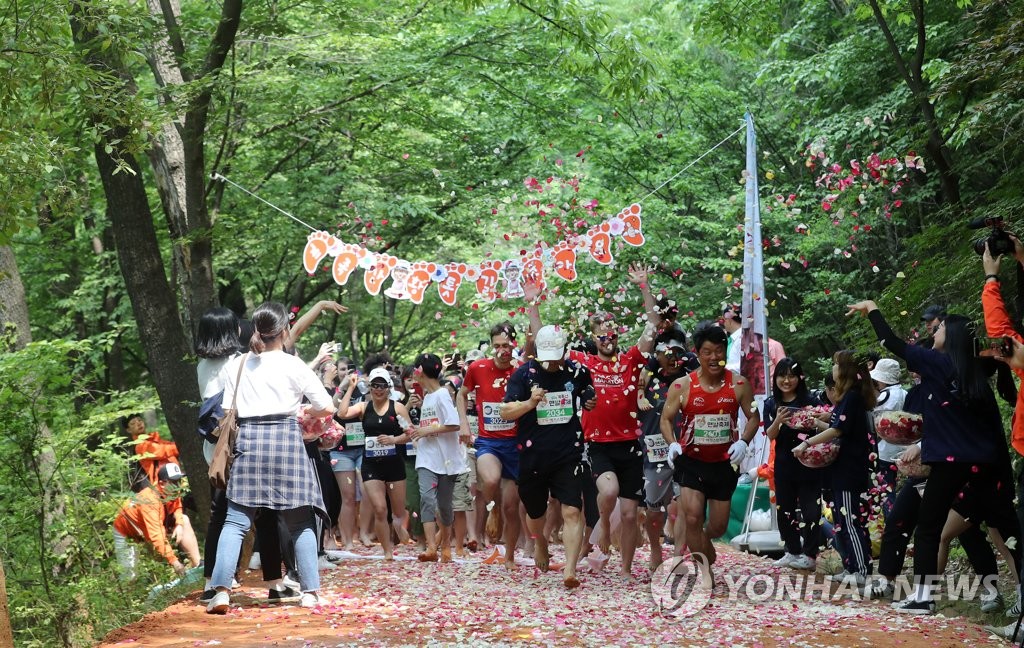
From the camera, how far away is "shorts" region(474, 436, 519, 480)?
10383 millimetres

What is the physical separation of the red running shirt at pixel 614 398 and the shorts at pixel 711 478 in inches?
41.6

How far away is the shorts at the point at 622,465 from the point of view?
31.2 feet

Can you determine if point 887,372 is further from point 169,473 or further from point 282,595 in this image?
point 169,473

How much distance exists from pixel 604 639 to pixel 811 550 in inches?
148

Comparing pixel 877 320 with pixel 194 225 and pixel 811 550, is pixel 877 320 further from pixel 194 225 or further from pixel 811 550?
pixel 194 225

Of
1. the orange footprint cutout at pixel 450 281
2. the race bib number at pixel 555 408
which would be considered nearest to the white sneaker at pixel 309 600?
the race bib number at pixel 555 408

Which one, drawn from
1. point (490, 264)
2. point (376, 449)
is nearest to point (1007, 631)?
point (376, 449)

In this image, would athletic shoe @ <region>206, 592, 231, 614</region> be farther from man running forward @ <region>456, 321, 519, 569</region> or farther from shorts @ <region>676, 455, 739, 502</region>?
shorts @ <region>676, 455, 739, 502</region>

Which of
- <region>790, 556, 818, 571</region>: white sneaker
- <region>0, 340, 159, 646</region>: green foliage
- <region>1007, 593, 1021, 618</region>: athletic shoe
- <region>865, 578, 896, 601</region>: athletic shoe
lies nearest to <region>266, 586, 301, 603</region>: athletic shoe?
<region>0, 340, 159, 646</region>: green foliage

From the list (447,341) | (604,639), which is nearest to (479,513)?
(604,639)

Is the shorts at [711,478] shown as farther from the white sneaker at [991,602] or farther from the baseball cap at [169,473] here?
the baseball cap at [169,473]

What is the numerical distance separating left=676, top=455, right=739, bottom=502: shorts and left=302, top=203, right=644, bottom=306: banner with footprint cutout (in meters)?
4.37

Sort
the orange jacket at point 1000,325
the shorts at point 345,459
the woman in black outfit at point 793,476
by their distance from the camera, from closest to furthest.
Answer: the orange jacket at point 1000,325, the woman in black outfit at point 793,476, the shorts at point 345,459

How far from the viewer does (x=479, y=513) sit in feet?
41.2
